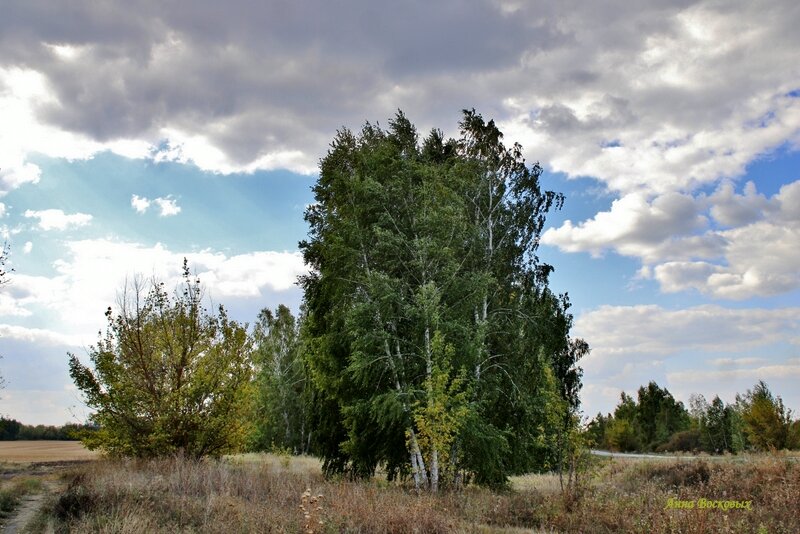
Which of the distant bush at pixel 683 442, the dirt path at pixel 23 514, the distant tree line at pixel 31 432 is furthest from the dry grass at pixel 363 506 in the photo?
the distant tree line at pixel 31 432

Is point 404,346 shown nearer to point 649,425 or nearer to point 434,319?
point 434,319

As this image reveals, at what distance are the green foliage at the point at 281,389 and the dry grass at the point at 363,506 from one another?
25184 mm

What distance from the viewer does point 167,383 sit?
1872cm

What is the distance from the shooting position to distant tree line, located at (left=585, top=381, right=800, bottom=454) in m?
41.9

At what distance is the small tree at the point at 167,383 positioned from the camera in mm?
18047

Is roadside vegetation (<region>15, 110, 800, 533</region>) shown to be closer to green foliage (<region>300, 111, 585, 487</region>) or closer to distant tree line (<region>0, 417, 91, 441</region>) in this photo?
green foliage (<region>300, 111, 585, 487</region>)

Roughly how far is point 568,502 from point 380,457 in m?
7.25

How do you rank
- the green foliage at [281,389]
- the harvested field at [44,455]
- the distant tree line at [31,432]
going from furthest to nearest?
the distant tree line at [31,432], the green foliage at [281,389], the harvested field at [44,455]

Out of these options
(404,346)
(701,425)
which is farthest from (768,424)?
(404,346)

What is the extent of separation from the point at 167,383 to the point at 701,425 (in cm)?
4975

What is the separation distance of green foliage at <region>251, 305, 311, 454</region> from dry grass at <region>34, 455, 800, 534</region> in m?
25.2

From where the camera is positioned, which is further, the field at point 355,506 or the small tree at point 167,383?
the small tree at point 167,383

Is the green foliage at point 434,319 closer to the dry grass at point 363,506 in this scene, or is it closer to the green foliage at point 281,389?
the dry grass at point 363,506

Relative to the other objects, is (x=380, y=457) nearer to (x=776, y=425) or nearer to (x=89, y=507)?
(x=89, y=507)
